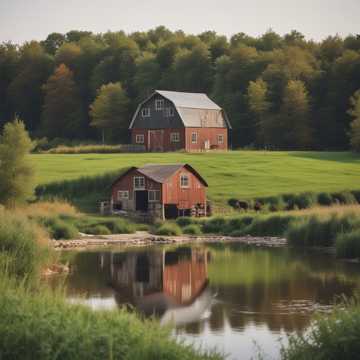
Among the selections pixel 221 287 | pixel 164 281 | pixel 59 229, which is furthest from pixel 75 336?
pixel 59 229

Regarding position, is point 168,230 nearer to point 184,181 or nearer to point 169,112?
point 184,181

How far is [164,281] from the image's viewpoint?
36062 mm

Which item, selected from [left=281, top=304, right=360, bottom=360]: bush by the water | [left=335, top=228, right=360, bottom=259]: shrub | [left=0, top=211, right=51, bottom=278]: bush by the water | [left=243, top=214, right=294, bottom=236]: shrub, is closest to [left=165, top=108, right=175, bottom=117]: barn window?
[left=243, top=214, right=294, bottom=236]: shrub

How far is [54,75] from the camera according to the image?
112m

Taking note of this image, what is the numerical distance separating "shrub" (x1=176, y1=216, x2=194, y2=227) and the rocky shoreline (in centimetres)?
370

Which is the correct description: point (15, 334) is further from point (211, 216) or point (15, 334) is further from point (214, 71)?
point (214, 71)

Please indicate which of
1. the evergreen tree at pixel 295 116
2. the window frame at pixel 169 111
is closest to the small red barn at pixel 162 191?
the window frame at pixel 169 111

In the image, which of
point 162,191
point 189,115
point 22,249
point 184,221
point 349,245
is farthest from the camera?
point 189,115

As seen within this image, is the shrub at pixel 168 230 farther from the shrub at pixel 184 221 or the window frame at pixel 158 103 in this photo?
the window frame at pixel 158 103

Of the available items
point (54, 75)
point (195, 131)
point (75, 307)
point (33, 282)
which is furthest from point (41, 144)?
point (75, 307)

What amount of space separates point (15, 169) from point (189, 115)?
122ft

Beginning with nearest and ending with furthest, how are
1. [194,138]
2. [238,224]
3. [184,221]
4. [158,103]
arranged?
[238,224] → [184,221] → [194,138] → [158,103]

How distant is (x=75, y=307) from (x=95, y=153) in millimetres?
70915

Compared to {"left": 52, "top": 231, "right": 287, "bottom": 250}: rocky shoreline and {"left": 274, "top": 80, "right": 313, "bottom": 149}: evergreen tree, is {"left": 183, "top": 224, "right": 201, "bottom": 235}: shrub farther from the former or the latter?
{"left": 274, "top": 80, "right": 313, "bottom": 149}: evergreen tree
